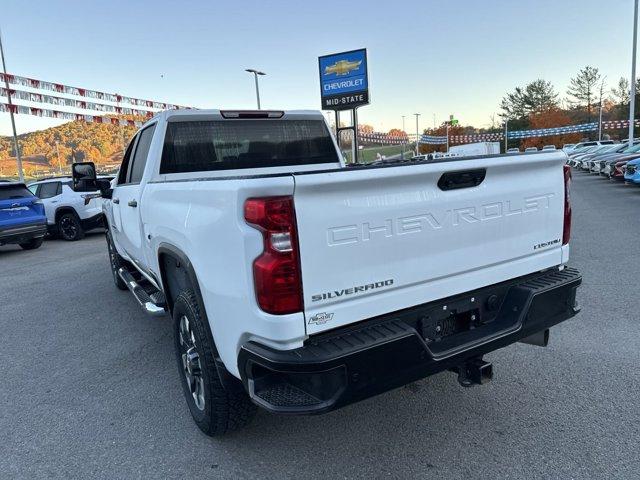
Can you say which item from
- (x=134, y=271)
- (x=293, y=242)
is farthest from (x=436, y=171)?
(x=134, y=271)

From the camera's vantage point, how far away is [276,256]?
2.10m

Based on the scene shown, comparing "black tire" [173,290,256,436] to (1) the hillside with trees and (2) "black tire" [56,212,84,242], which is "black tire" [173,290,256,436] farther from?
(1) the hillside with trees

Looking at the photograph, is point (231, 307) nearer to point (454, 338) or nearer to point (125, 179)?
point (454, 338)

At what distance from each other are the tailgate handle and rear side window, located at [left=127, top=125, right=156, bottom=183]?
2881 millimetres

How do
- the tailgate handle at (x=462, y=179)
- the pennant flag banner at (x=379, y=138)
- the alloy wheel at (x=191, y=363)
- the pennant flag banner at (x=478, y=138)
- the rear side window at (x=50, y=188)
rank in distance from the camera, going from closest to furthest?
the tailgate handle at (x=462, y=179)
the alloy wheel at (x=191, y=363)
the rear side window at (x=50, y=188)
the pennant flag banner at (x=379, y=138)
the pennant flag banner at (x=478, y=138)

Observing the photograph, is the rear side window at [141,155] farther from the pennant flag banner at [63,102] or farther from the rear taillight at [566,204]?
the pennant flag banner at [63,102]

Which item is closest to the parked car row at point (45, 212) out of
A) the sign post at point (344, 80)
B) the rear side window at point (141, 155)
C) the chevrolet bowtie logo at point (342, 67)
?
the rear side window at point (141, 155)

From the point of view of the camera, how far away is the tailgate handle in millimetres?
2498

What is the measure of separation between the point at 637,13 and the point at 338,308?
3277cm

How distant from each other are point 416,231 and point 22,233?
1149 cm

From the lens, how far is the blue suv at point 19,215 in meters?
10.9

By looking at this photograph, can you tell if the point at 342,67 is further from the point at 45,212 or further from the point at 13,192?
the point at 13,192

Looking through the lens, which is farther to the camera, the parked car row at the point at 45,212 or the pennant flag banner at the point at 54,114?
the pennant flag banner at the point at 54,114

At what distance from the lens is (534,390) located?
3373 mm
